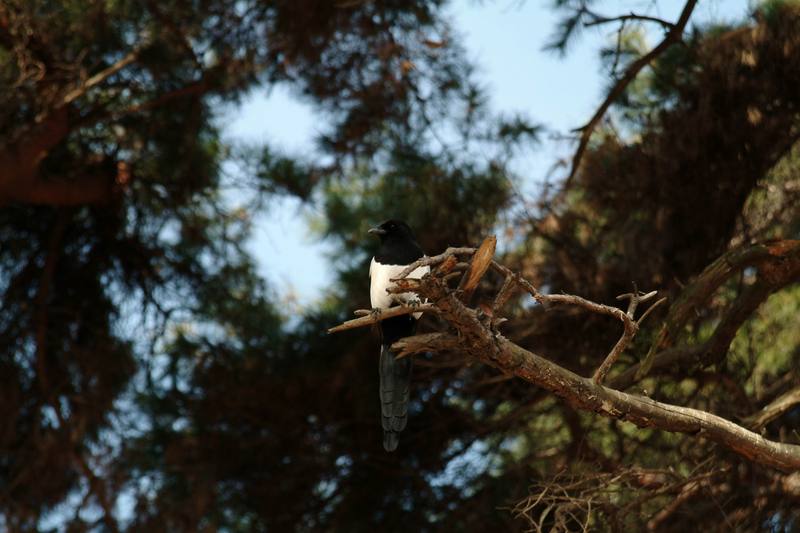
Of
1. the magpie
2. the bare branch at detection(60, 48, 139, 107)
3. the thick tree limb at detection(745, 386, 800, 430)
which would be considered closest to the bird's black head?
the magpie

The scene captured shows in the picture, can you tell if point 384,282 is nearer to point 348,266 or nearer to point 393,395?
point 393,395

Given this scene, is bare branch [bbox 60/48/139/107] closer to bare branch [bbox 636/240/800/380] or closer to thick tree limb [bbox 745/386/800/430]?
bare branch [bbox 636/240/800/380]

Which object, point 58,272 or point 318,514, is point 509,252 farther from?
point 58,272

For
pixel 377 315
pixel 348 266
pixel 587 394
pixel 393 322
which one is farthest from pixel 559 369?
pixel 348 266

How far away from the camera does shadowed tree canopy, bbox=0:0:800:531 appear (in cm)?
475

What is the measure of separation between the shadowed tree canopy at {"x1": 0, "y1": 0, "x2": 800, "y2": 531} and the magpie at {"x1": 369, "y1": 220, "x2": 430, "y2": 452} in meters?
0.90

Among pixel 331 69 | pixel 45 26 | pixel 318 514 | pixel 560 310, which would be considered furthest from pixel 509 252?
pixel 45 26

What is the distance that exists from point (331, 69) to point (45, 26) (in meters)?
1.58

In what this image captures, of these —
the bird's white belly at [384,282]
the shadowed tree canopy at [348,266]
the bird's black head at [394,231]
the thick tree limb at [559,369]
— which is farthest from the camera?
the shadowed tree canopy at [348,266]

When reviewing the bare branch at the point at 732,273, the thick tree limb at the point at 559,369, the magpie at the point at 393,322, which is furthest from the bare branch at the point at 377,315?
the bare branch at the point at 732,273

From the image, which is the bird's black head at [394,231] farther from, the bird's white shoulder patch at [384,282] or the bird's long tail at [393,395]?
the bird's long tail at [393,395]

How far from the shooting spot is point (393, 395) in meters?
3.37

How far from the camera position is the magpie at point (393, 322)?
333 cm

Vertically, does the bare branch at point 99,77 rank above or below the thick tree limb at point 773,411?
above
